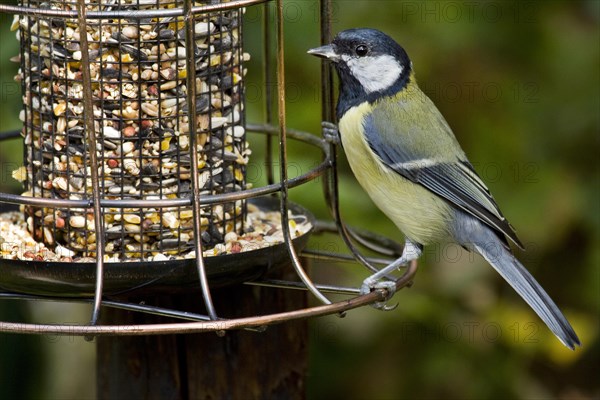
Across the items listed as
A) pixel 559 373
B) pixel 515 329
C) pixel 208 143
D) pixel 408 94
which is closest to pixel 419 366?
pixel 515 329

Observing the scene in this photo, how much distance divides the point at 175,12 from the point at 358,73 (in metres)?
0.98

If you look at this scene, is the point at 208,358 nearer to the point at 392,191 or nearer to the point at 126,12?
the point at 392,191

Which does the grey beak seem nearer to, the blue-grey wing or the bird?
the bird

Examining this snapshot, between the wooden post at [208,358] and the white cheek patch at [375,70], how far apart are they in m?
0.90

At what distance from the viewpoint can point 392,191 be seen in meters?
3.75

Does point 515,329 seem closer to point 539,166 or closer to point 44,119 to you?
point 539,166

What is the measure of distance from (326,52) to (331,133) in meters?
0.38

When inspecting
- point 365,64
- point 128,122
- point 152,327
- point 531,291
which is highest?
point 365,64

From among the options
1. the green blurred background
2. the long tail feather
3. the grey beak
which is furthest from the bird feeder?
the green blurred background

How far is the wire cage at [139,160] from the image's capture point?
10.3ft

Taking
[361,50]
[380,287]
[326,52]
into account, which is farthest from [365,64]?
[380,287]

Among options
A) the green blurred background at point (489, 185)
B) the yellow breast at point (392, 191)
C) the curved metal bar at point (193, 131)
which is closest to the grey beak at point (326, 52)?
the yellow breast at point (392, 191)

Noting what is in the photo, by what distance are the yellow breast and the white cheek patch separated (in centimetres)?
10

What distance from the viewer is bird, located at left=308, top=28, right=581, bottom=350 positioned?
370 centimetres
